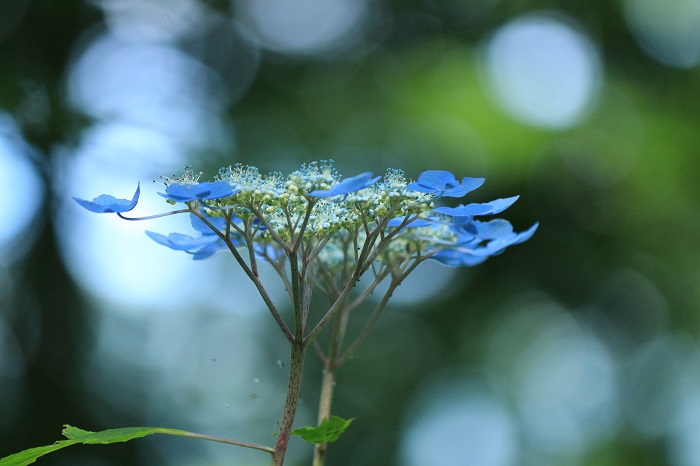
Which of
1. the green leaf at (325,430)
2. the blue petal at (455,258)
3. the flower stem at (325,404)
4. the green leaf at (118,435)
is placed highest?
the blue petal at (455,258)

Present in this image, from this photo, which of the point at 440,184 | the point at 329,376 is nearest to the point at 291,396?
the point at 329,376

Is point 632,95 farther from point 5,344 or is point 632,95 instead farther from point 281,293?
point 5,344

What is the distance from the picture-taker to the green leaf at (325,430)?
672 mm

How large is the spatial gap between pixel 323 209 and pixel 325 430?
29cm

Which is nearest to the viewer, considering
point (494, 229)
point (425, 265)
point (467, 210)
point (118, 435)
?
Answer: point (118, 435)

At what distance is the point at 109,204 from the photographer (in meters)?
A: 0.79

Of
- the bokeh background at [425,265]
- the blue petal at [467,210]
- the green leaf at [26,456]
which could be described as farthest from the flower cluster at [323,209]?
the bokeh background at [425,265]

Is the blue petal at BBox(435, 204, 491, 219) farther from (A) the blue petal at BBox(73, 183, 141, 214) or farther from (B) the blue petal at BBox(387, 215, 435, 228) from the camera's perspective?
(A) the blue petal at BBox(73, 183, 141, 214)

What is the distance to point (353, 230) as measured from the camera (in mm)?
898

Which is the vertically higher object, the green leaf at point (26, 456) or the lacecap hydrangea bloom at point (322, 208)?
the lacecap hydrangea bloom at point (322, 208)

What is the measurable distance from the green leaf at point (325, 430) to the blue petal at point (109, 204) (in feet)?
1.03

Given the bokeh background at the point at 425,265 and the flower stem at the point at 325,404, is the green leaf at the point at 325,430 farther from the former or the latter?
the bokeh background at the point at 425,265

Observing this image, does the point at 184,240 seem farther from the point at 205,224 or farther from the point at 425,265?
the point at 425,265

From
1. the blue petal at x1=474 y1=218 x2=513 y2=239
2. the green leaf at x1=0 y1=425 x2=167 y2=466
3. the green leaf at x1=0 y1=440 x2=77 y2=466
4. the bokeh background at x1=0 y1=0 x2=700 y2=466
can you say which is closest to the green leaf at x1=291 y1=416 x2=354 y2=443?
the green leaf at x1=0 y1=425 x2=167 y2=466
